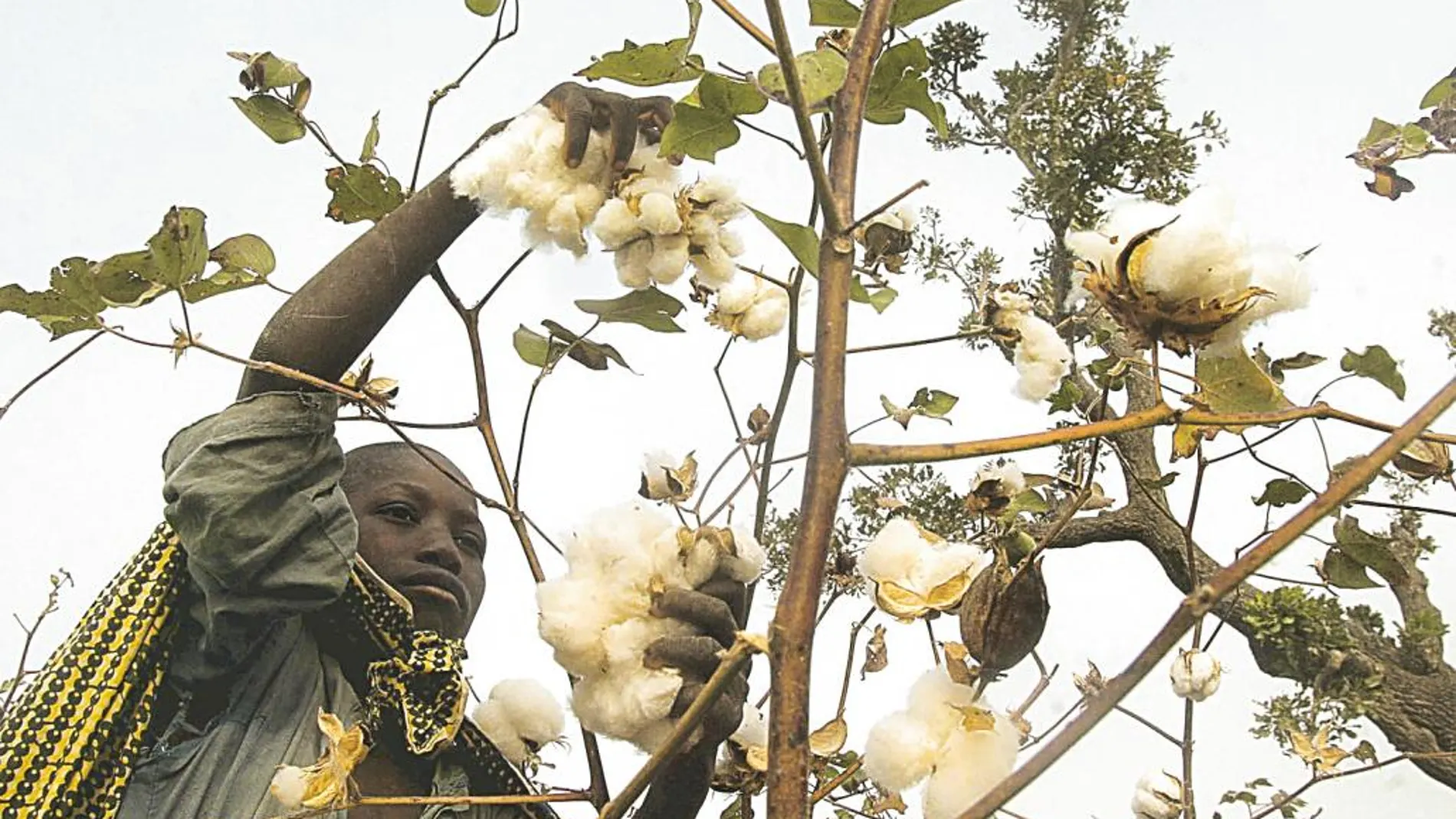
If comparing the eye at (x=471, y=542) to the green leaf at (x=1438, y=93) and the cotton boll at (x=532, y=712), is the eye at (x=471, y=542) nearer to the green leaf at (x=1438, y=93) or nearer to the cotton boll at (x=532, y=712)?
the cotton boll at (x=532, y=712)

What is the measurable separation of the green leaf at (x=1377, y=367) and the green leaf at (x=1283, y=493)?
0.26ft

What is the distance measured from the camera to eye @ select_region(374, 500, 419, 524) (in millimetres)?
1065

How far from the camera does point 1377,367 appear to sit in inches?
23.6

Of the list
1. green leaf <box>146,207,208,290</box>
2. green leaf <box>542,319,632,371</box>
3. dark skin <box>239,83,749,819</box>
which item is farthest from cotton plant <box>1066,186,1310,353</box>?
green leaf <box>146,207,208,290</box>

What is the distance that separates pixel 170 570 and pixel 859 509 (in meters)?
2.57

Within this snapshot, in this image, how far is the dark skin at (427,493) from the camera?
53 centimetres

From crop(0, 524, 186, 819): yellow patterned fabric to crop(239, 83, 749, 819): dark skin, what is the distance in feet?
0.54

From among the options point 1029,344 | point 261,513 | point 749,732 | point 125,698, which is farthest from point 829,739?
point 125,698

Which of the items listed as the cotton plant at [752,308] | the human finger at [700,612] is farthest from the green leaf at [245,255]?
the human finger at [700,612]

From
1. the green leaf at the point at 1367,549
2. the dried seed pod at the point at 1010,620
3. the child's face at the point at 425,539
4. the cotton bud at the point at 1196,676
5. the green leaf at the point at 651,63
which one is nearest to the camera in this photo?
the dried seed pod at the point at 1010,620

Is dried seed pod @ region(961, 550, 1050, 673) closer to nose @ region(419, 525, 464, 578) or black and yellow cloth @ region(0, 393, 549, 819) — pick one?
black and yellow cloth @ region(0, 393, 549, 819)

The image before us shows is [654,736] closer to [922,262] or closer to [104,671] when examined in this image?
[104,671]

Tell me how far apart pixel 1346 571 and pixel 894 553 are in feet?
1.04

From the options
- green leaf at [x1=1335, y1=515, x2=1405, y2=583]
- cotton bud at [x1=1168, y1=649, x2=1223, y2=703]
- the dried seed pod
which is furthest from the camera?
cotton bud at [x1=1168, y1=649, x2=1223, y2=703]
